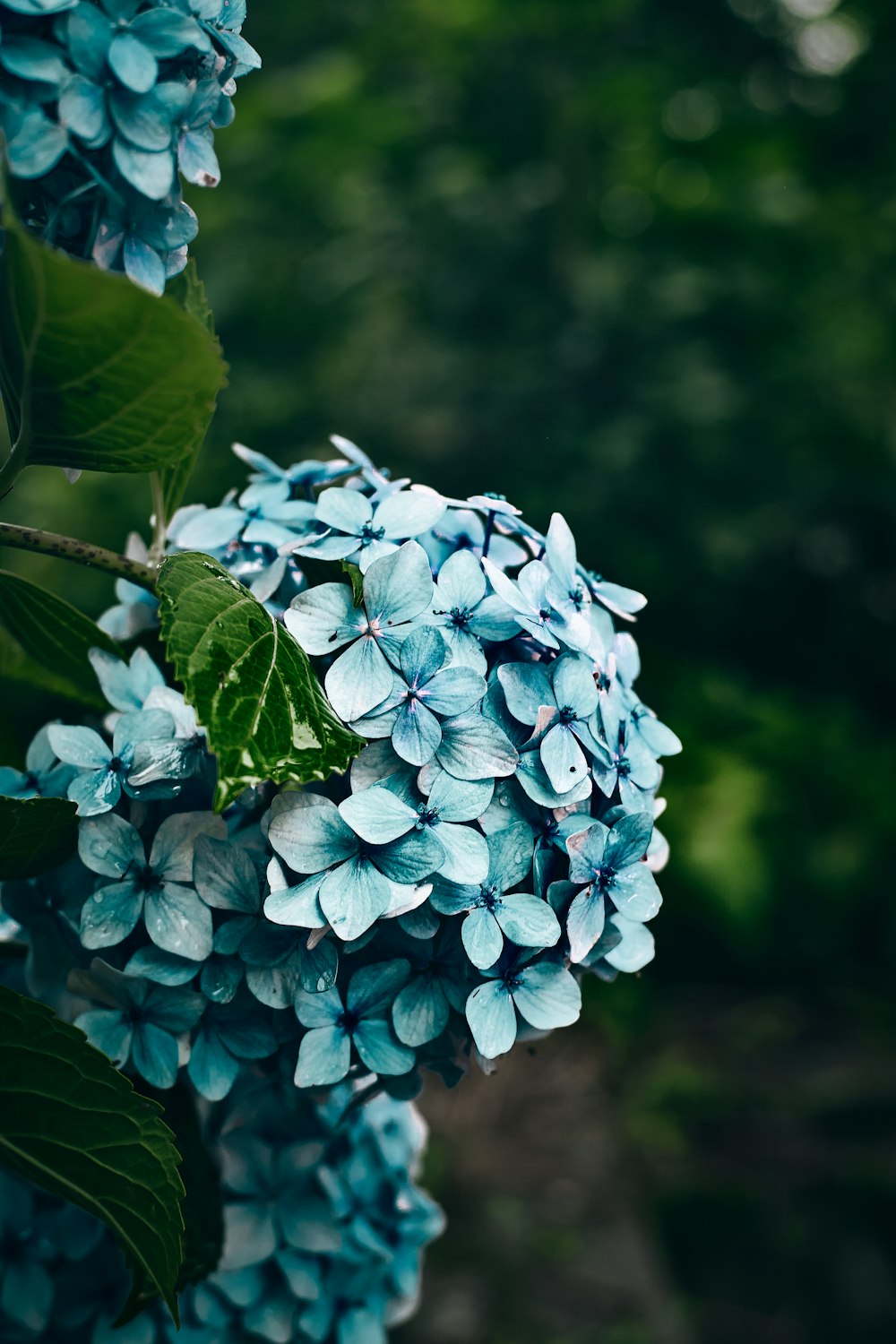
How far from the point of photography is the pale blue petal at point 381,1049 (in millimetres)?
372

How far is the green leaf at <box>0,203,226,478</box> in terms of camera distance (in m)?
0.30

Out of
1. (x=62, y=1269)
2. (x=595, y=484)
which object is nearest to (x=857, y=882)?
(x=595, y=484)

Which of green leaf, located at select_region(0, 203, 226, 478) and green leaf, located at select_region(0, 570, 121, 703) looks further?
green leaf, located at select_region(0, 570, 121, 703)

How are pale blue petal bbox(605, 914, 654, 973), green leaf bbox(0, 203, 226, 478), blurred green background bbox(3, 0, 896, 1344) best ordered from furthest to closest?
blurred green background bbox(3, 0, 896, 1344)
pale blue petal bbox(605, 914, 654, 973)
green leaf bbox(0, 203, 226, 478)

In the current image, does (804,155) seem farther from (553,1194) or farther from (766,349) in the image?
(553,1194)

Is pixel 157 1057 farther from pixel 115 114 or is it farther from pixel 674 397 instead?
pixel 674 397

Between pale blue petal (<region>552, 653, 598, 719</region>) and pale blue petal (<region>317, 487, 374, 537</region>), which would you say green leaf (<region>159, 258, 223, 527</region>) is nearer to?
pale blue petal (<region>317, 487, 374, 537</region>)

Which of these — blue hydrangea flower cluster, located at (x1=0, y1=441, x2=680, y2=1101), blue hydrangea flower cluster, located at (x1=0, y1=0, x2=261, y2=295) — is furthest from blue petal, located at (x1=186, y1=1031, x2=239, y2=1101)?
blue hydrangea flower cluster, located at (x1=0, y1=0, x2=261, y2=295)

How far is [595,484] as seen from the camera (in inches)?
101

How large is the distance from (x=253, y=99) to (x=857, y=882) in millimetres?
2450

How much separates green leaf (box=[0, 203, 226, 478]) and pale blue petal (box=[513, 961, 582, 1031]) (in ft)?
0.68

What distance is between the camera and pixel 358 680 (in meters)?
0.36

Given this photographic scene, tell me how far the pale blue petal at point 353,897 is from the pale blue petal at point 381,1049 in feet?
0.14

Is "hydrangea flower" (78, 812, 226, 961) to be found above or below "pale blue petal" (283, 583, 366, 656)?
below
